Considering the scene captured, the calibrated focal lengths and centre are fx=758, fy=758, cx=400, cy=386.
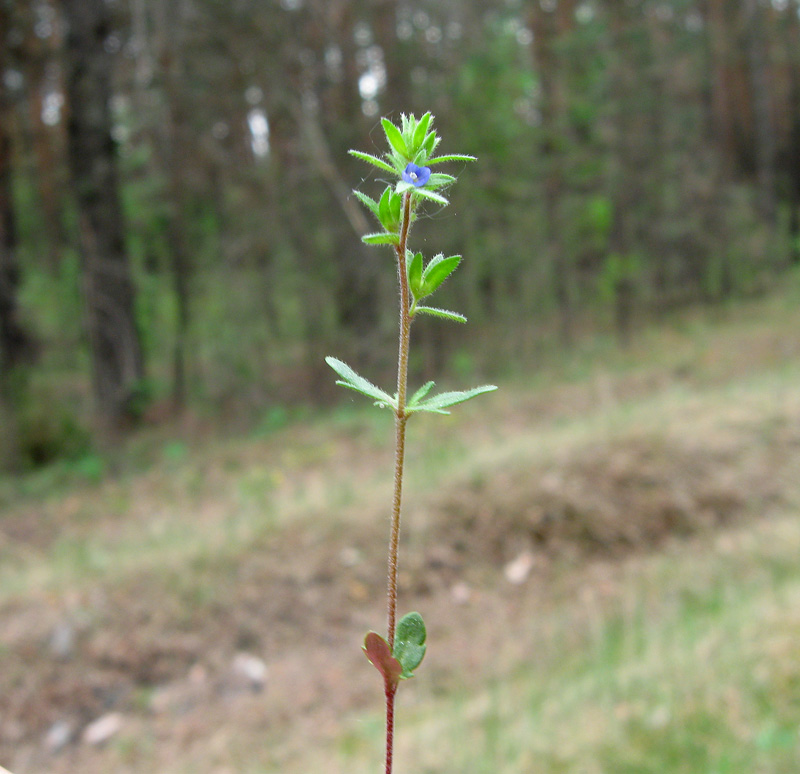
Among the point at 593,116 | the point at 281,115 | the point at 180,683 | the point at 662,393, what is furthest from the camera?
the point at 593,116

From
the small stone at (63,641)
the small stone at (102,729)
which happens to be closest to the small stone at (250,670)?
the small stone at (102,729)

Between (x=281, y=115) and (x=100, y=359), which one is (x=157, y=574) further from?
(x=281, y=115)

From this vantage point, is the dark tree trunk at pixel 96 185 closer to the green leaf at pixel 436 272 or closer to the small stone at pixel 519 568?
the small stone at pixel 519 568

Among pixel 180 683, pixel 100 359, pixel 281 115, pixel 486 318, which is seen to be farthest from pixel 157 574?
pixel 486 318

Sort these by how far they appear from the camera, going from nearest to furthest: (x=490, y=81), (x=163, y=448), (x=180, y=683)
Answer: (x=180, y=683), (x=163, y=448), (x=490, y=81)

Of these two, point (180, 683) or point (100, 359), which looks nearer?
point (180, 683)

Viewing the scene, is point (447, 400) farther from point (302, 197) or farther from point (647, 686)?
point (302, 197)
